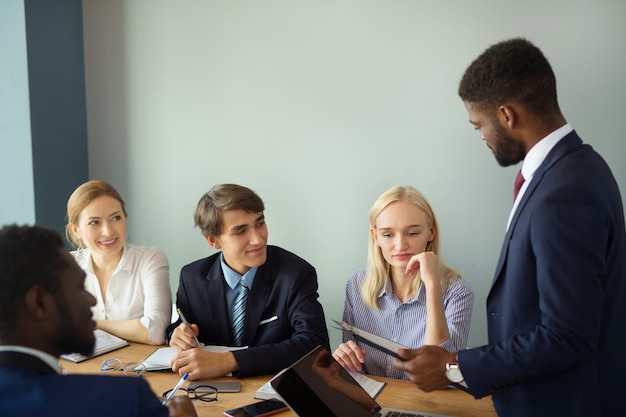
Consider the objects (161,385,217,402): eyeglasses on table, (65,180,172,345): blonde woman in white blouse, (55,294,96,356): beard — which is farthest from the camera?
(65,180,172,345): blonde woman in white blouse

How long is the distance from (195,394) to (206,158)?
5.80 feet

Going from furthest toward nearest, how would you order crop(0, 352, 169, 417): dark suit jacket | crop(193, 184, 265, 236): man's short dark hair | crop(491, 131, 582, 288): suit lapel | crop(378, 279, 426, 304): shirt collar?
crop(193, 184, 265, 236): man's short dark hair < crop(378, 279, 426, 304): shirt collar < crop(491, 131, 582, 288): suit lapel < crop(0, 352, 169, 417): dark suit jacket

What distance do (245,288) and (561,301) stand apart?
1454mm

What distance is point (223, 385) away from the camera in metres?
2.01

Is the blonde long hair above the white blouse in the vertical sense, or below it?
above

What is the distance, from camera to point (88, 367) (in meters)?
2.25

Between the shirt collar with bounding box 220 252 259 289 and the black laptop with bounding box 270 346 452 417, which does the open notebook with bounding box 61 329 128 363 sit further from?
the black laptop with bounding box 270 346 452 417

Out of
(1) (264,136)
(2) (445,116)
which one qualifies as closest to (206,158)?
(1) (264,136)

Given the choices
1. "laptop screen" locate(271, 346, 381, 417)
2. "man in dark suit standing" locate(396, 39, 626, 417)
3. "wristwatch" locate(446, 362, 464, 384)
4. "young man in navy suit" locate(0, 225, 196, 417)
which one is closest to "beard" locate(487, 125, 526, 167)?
"man in dark suit standing" locate(396, 39, 626, 417)

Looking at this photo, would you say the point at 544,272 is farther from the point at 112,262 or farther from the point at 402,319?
the point at 112,262

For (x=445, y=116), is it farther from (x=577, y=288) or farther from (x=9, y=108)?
(x=9, y=108)

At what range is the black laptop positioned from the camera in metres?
1.55

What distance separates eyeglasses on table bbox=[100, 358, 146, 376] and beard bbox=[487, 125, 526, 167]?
4.87 feet

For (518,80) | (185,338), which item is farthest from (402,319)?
(518,80)
